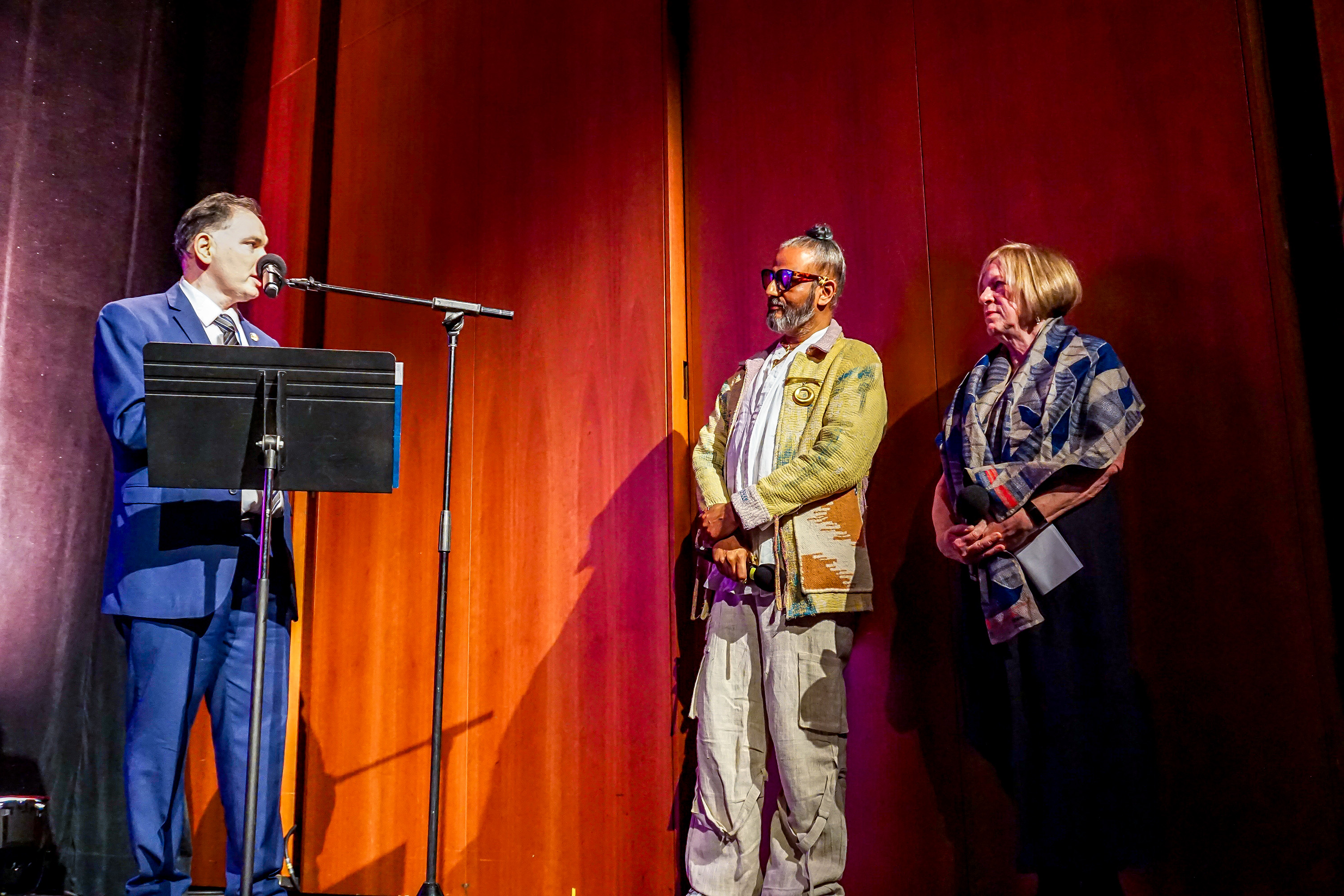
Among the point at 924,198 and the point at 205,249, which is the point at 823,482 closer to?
the point at 924,198

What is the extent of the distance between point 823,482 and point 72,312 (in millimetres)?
3418

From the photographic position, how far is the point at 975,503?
2.47 metres

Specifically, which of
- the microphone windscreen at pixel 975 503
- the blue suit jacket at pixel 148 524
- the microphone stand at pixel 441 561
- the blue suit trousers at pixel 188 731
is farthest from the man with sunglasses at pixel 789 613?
the blue suit jacket at pixel 148 524

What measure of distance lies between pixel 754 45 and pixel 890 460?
1564 millimetres

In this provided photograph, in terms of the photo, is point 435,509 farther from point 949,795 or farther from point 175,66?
point 175,66

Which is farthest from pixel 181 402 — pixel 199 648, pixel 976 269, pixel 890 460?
pixel 976 269

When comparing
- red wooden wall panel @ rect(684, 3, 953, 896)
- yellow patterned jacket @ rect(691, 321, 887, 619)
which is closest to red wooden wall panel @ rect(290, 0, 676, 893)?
red wooden wall panel @ rect(684, 3, 953, 896)

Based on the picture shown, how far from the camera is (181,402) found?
2332mm

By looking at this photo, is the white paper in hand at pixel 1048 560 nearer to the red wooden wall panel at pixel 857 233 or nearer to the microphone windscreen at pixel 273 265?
the red wooden wall panel at pixel 857 233

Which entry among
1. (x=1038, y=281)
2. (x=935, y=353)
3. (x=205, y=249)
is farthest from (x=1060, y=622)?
(x=205, y=249)

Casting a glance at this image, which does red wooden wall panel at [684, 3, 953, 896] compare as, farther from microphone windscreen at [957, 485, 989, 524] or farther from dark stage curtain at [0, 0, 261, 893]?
dark stage curtain at [0, 0, 261, 893]

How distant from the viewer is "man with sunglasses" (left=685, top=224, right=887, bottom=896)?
274 cm

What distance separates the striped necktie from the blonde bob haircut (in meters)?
2.06

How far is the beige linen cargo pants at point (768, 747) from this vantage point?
107 inches
